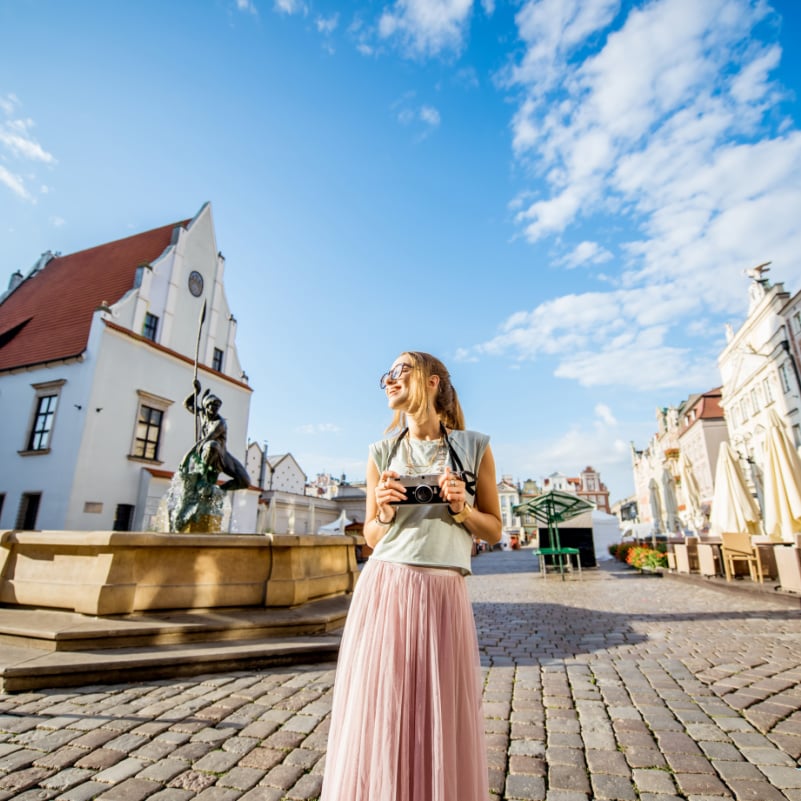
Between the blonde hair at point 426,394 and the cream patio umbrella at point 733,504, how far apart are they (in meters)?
13.6

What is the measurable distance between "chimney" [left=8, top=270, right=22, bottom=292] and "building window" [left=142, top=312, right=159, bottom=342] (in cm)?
1181

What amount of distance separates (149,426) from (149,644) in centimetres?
1674

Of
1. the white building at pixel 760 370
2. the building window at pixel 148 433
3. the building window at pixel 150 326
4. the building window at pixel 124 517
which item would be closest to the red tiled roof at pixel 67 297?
the building window at pixel 150 326

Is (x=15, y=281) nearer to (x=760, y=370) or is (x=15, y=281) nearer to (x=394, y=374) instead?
(x=394, y=374)

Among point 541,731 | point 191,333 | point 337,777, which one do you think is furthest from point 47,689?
point 191,333

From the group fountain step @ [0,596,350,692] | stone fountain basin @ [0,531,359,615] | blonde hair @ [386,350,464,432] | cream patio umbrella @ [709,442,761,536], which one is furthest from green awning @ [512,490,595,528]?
blonde hair @ [386,350,464,432]

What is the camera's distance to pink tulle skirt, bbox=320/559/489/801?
145cm

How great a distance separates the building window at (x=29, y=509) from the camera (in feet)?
54.5

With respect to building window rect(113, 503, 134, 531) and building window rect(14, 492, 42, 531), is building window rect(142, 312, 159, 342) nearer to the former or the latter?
building window rect(113, 503, 134, 531)

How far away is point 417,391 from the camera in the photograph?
1824 millimetres

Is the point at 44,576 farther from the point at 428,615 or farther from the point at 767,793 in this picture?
the point at 767,793

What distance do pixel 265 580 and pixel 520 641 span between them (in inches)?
128

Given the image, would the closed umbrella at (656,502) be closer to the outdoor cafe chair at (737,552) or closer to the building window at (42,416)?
the outdoor cafe chair at (737,552)

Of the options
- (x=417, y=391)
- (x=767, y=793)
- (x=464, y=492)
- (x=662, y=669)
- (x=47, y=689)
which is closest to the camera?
(x=464, y=492)
